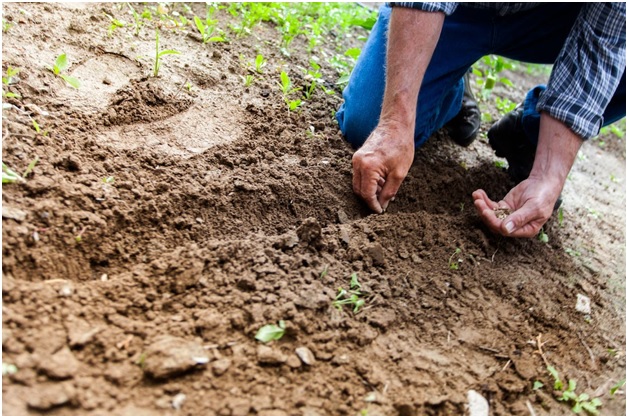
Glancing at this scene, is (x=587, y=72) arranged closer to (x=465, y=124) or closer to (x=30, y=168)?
(x=465, y=124)

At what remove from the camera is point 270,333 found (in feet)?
4.42

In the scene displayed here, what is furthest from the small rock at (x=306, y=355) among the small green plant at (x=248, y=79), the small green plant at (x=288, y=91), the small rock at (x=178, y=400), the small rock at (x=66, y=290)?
the small green plant at (x=248, y=79)

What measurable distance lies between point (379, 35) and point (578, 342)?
156 centimetres

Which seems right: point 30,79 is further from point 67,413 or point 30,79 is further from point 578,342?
point 578,342

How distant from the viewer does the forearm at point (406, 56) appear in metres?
1.93

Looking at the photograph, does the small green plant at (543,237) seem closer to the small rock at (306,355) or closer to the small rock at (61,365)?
the small rock at (306,355)

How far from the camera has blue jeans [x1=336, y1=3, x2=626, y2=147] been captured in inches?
89.2

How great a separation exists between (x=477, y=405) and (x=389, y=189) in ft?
2.87

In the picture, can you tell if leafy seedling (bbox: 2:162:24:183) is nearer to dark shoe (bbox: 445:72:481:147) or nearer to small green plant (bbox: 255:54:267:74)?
small green plant (bbox: 255:54:267:74)

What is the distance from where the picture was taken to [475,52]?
7.63ft

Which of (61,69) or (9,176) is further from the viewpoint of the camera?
(61,69)

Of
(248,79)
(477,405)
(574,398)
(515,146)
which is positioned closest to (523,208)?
(515,146)

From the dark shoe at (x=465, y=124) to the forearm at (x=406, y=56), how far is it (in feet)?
2.71

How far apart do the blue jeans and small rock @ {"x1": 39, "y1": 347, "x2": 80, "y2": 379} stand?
1506 mm
